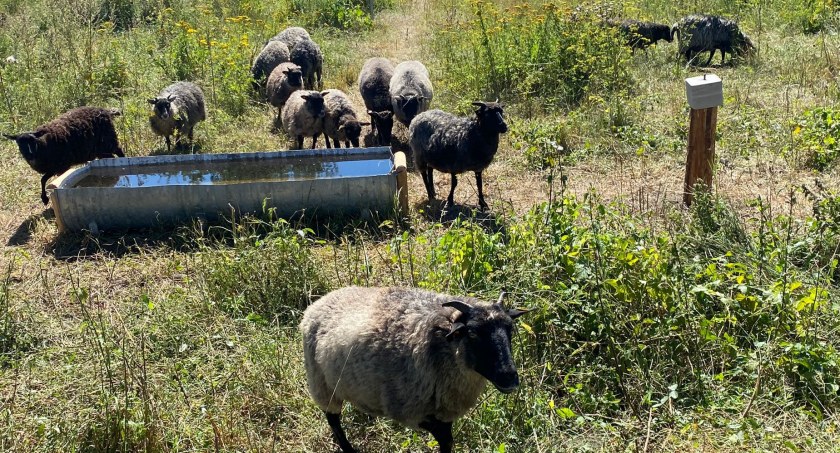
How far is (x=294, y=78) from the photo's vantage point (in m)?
11.3

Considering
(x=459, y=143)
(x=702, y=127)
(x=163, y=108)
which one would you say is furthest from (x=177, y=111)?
(x=702, y=127)

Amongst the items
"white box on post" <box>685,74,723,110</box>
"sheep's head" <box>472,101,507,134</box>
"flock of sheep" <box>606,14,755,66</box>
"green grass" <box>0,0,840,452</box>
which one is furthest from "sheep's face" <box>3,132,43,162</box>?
"flock of sheep" <box>606,14,755,66</box>

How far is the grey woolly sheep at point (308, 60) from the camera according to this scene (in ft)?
41.7

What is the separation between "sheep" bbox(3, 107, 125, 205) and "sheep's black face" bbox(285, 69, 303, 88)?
8.58 feet

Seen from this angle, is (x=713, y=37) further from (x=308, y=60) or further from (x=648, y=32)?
(x=308, y=60)

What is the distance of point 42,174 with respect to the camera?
29.8 ft

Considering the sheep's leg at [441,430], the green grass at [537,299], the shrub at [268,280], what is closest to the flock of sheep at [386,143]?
the sheep's leg at [441,430]

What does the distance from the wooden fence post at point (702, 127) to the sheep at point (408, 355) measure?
3.60 metres

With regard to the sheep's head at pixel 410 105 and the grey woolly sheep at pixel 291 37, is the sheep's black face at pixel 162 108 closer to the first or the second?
the sheep's head at pixel 410 105

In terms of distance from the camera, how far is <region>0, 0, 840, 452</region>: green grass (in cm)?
443

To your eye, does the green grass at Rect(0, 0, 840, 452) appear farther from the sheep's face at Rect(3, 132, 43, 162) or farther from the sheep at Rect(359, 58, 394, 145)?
the sheep at Rect(359, 58, 394, 145)

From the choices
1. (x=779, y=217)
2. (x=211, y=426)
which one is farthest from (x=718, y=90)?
(x=211, y=426)

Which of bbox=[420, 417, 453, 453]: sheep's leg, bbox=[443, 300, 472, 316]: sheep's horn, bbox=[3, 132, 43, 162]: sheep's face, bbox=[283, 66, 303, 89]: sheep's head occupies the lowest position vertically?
bbox=[420, 417, 453, 453]: sheep's leg

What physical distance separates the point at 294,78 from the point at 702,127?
6379mm
